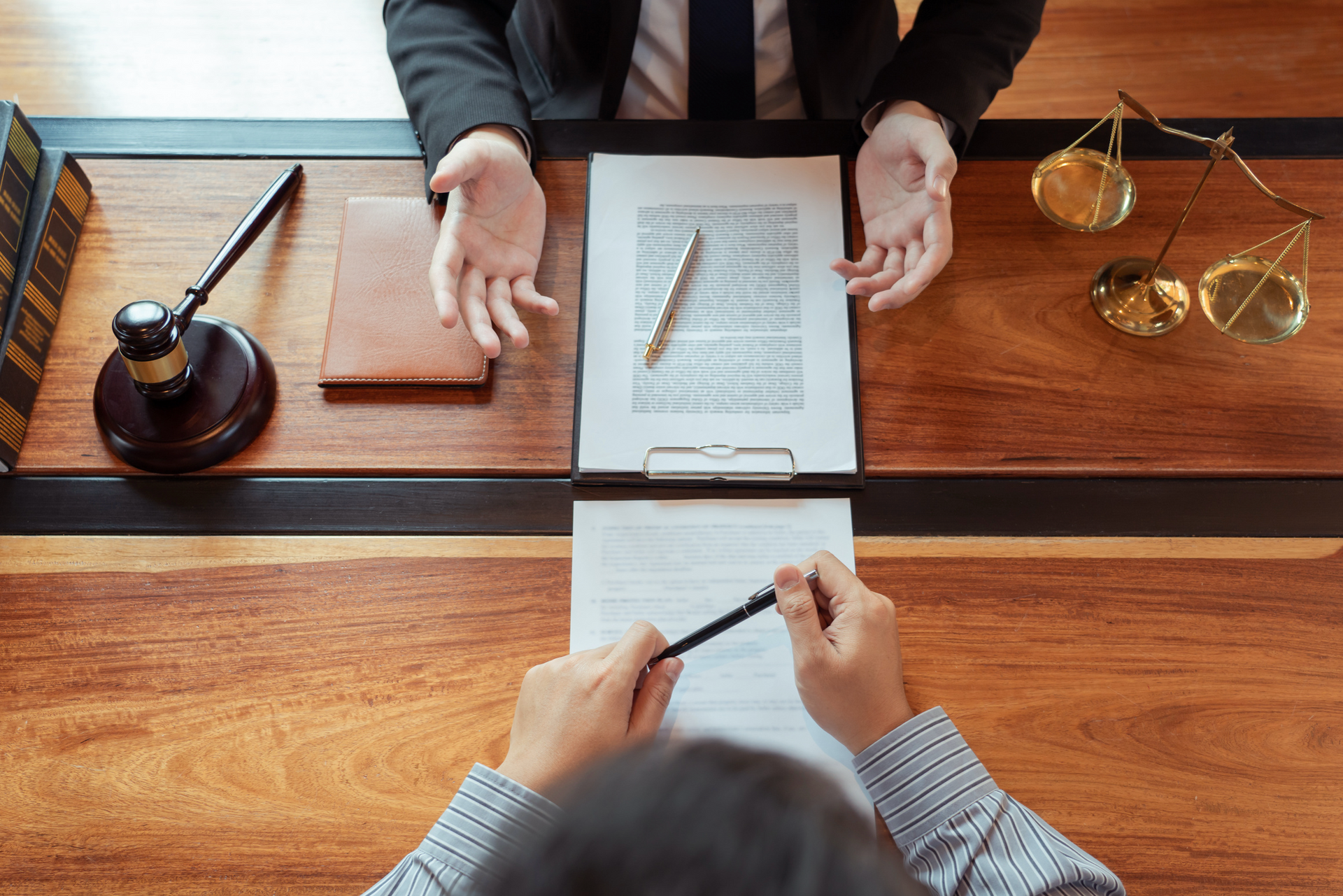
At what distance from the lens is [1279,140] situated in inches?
40.1

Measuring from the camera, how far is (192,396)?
853 millimetres

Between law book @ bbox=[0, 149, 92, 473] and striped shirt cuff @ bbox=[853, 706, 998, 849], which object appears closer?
striped shirt cuff @ bbox=[853, 706, 998, 849]

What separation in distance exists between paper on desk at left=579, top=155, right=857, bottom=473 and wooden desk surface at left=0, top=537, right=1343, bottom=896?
16 centimetres

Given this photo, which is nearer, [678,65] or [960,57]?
[960,57]

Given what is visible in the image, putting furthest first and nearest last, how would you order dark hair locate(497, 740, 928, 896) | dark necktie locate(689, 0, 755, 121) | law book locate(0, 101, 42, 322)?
dark necktie locate(689, 0, 755, 121)
law book locate(0, 101, 42, 322)
dark hair locate(497, 740, 928, 896)

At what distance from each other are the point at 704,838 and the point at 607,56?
3.43 feet

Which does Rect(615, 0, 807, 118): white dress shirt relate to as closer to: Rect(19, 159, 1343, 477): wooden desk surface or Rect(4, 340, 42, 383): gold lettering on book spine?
Rect(19, 159, 1343, 477): wooden desk surface

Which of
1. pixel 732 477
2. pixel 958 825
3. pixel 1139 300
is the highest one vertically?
pixel 1139 300

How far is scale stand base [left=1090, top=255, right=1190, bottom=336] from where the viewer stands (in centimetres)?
91

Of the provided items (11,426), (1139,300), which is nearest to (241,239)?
(11,426)

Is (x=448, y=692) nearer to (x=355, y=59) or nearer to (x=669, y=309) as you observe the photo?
(x=669, y=309)

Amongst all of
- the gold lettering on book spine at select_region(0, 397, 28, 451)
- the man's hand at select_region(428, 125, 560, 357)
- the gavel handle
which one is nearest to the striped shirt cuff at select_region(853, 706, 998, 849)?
the man's hand at select_region(428, 125, 560, 357)

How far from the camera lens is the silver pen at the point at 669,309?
35.3 inches

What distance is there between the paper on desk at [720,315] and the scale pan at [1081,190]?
25 centimetres
